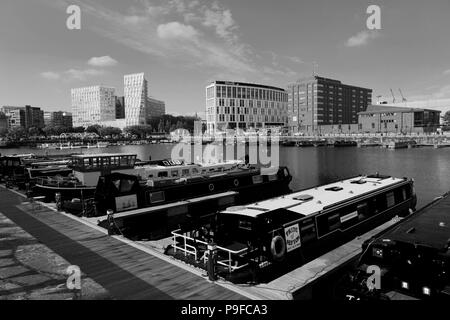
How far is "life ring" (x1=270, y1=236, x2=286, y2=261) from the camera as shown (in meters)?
13.6

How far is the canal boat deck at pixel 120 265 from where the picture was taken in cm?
1158

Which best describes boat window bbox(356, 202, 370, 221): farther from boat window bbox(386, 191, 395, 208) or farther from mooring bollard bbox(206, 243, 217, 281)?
mooring bollard bbox(206, 243, 217, 281)

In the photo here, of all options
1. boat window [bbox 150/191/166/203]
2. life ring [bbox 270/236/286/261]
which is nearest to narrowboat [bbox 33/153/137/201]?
boat window [bbox 150/191/166/203]

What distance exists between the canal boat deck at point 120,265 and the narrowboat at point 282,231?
124cm

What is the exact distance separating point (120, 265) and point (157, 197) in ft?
48.6

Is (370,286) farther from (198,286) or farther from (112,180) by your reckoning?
(112,180)

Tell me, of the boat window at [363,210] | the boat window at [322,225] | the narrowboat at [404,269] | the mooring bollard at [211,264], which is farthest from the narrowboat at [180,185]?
the narrowboat at [404,269]

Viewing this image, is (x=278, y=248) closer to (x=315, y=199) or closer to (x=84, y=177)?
(x=315, y=199)

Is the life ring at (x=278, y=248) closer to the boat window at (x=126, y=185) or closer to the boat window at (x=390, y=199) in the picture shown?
the boat window at (x=390, y=199)
